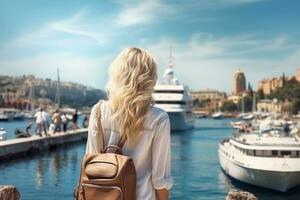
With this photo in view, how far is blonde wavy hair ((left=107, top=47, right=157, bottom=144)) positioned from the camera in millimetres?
3166

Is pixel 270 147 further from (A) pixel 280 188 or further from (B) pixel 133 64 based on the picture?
(B) pixel 133 64

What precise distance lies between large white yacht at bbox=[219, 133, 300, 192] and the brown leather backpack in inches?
717

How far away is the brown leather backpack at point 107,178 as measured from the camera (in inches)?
117

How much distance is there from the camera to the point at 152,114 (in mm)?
3184

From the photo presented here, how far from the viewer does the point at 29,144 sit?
3170cm

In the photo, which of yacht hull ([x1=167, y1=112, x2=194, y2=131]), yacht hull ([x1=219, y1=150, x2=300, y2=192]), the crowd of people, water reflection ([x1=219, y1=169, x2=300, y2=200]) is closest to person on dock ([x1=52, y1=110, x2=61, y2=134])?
the crowd of people

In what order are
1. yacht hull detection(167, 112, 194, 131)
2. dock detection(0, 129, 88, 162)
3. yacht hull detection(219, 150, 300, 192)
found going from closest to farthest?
yacht hull detection(219, 150, 300, 192) → dock detection(0, 129, 88, 162) → yacht hull detection(167, 112, 194, 131)

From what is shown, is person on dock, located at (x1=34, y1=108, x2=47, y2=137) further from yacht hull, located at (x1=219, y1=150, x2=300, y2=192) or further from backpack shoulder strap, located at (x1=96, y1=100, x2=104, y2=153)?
backpack shoulder strap, located at (x1=96, y1=100, x2=104, y2=153)

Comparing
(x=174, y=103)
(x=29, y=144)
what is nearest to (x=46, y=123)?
(x=29, y=144)

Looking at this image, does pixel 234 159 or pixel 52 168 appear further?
pixel 52 168

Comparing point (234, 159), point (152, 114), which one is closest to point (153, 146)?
point (152, 114)

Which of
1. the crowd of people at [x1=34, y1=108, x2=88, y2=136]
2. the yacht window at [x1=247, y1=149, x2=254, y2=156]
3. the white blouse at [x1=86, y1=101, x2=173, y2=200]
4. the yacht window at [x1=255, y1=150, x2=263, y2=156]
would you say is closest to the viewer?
the white blouse at [x1=86, y1=101, x2=173, y2=200]

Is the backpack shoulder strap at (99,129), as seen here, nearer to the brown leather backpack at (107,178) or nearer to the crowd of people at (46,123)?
the brown leather backpack at (107,178)

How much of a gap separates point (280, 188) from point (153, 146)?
18317 millimetres
